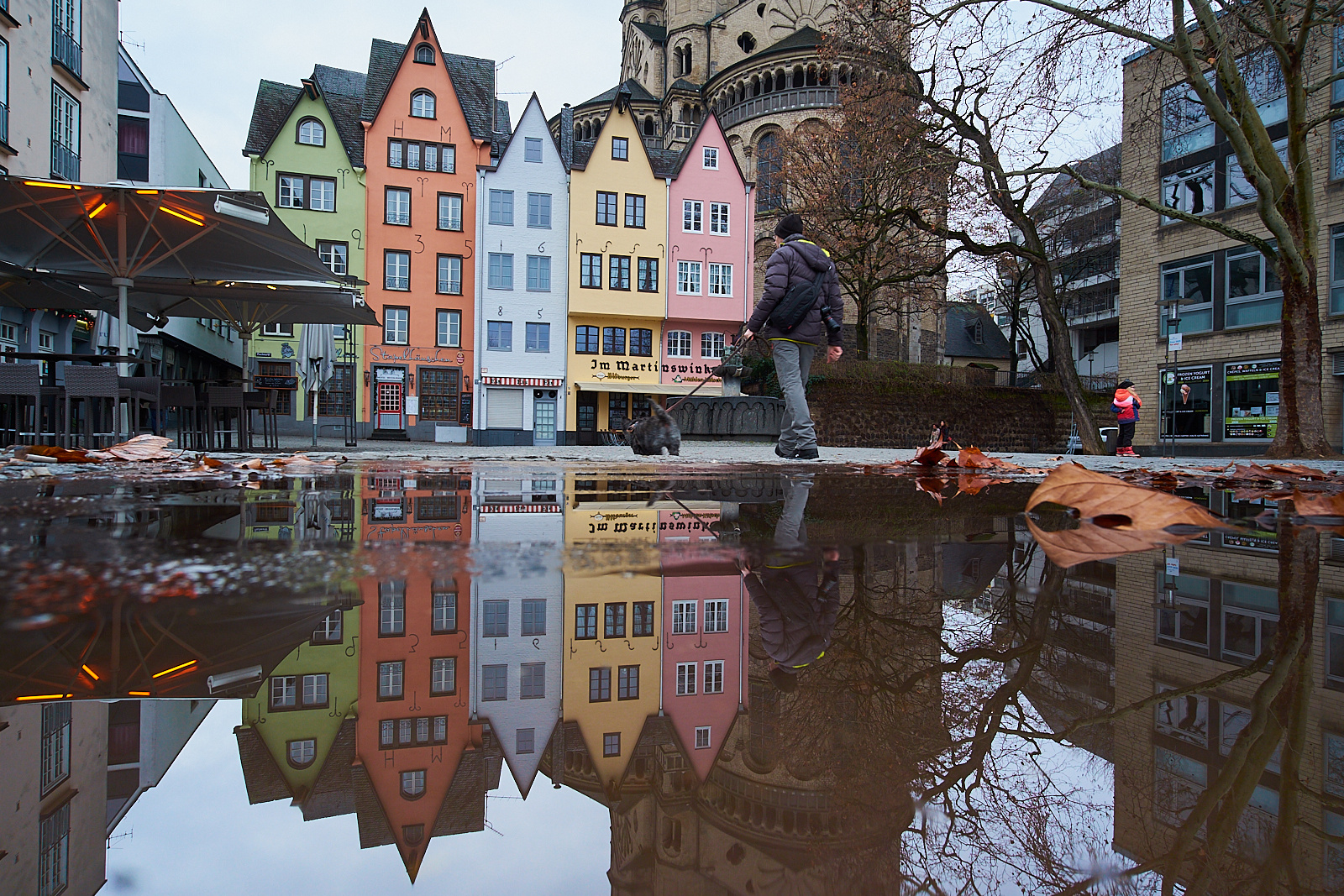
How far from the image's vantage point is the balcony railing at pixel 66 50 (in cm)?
→ 1839

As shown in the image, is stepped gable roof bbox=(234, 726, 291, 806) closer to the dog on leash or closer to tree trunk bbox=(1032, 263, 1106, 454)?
the dog on leash

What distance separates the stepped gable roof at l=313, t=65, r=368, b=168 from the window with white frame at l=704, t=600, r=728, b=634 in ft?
118

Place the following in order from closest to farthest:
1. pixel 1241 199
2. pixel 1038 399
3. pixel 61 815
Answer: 1. pixel 61 815
2. pixel 1241 199
3. pixel 1038 399

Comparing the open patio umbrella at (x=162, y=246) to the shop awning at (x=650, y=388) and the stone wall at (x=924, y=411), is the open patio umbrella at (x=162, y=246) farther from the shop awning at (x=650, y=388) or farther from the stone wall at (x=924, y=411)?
the shop awning at (x=650, y=388)

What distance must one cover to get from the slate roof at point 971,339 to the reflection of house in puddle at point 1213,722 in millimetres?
62820

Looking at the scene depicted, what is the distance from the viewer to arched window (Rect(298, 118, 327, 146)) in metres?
32.8

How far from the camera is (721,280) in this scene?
116ft

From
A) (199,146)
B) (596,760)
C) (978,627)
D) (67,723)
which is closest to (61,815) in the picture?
(67,723)

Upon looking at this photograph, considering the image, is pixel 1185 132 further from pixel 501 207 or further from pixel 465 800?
pixel 465 800

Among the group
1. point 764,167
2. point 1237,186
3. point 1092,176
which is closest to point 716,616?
point 1237,186

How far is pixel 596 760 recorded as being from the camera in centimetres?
92

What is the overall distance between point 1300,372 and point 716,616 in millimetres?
14760

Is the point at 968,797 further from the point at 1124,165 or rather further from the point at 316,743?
the point at 1124,165

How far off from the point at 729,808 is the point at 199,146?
4069cm
